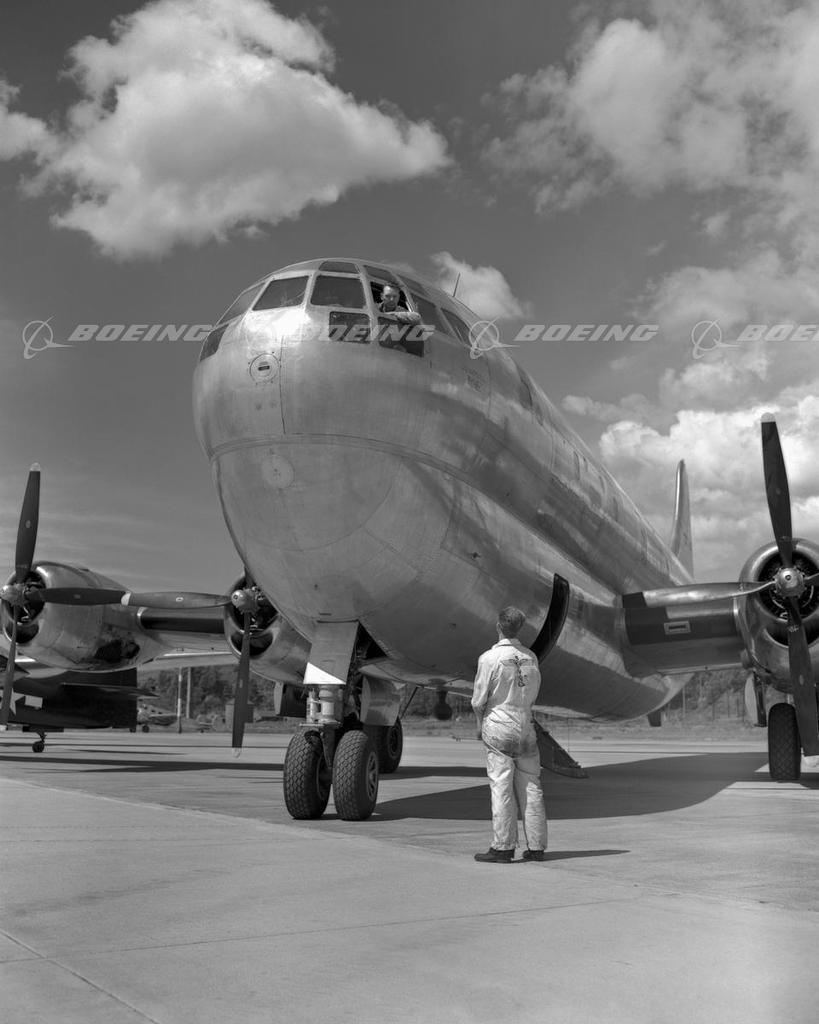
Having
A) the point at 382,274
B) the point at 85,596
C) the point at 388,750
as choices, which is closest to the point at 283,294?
the point at 382,274

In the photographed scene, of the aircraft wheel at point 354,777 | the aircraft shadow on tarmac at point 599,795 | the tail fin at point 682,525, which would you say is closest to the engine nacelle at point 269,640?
the aircraft shadow on tarmac at point 599,795

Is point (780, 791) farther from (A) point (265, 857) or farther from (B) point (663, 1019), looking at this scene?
(B) point (663, 1019)

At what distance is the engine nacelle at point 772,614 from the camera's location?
48.5 feet

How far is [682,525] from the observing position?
107ft

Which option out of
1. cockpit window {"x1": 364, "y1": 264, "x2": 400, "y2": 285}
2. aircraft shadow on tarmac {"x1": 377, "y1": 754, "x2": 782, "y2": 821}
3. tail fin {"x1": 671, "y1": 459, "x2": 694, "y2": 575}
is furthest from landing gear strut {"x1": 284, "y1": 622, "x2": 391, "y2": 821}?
tail fin {"x1": 671, "y1": 459, "x2": 694, "y2": 575}

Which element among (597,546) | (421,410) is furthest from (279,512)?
(597,546)

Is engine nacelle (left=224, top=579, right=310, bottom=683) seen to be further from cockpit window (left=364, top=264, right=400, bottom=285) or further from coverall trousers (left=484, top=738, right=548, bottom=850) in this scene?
coverall trousers (left=484, top=738, right=548, bottom=850)

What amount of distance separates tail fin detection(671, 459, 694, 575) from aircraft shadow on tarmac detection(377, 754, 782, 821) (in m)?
13.5

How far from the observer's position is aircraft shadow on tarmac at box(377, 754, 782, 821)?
1004 centimetres

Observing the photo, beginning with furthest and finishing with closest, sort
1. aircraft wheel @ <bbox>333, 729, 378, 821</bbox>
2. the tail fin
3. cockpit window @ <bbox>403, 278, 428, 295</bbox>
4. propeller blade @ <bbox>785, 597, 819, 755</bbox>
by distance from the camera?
1. the tail fin
2. propeller blade @ <bbox>785, 597, 819, 755</bbox>
3. cockpit window @ <bbox>403, 278, 428, 295</bbox>
4. aircraft wheel @ <bbox>333, 729, 378, 821</bbox>

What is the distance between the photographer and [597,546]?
15.8 meters

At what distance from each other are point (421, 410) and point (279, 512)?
173 cm

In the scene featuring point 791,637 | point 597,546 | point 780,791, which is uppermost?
point 597,546

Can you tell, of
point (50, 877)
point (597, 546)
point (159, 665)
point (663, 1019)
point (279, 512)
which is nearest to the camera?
point (663, 1019)
